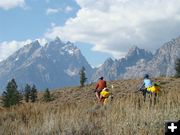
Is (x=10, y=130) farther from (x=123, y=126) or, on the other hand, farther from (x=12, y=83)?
(x=12, y=83)

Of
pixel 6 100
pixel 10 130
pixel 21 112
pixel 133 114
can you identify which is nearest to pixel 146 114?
pixel 133 114

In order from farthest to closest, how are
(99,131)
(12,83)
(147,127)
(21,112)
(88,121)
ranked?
(12,83)
(21,112)
(88,121)
(99,131)
(147,127)

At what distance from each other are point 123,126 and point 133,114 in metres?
0.71

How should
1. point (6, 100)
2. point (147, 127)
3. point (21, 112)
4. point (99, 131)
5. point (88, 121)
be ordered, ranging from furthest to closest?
1. point (6, 100)
2. point (21, 112)
3. point (88, 121)
4. point (99, 131)
5. point (147, 127)

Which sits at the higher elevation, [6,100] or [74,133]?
[6,100]

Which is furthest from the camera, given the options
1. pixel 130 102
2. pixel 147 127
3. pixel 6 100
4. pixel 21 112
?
pixel 6 100

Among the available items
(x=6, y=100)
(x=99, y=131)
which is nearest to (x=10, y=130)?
(x=99, y=131)

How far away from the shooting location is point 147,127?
6664mm

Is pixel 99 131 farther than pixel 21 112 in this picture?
No

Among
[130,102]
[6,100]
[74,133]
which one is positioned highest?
[6,100]

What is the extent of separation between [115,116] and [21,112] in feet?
13.0

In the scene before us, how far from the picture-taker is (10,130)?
321 inches

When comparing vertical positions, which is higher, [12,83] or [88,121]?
[12,83]

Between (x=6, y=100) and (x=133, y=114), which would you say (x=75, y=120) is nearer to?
(x=133, y=114)
